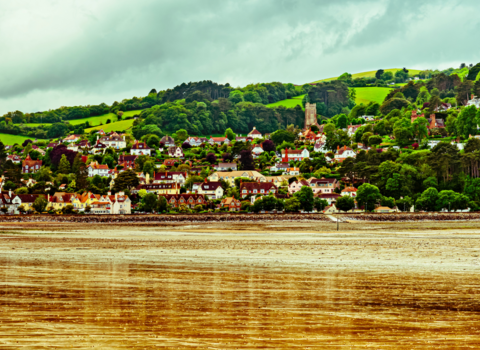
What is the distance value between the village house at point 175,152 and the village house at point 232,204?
133ft

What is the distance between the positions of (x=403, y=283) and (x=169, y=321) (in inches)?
327

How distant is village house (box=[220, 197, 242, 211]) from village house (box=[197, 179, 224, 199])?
807cm

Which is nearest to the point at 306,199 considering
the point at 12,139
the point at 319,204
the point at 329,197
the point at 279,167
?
the point at 319,204

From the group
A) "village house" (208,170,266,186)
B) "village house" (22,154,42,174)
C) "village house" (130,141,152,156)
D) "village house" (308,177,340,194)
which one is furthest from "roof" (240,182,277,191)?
"village house" (22,154,42,174)

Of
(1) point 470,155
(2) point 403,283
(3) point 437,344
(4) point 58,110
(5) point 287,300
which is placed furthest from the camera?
(4) point 58,110

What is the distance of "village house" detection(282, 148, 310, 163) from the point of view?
111 m

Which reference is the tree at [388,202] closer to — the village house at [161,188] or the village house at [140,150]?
the village house at [161,188]

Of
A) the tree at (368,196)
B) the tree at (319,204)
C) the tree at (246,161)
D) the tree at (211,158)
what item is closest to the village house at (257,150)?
the tree at (211,158)

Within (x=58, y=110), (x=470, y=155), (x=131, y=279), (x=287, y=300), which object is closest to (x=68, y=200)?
(x=470, y=155)

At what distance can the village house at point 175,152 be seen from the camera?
11846cm

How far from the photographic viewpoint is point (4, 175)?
101 meters

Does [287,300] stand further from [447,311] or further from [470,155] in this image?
[470,155]

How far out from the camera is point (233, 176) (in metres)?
97.8

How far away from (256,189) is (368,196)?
1932 cm
